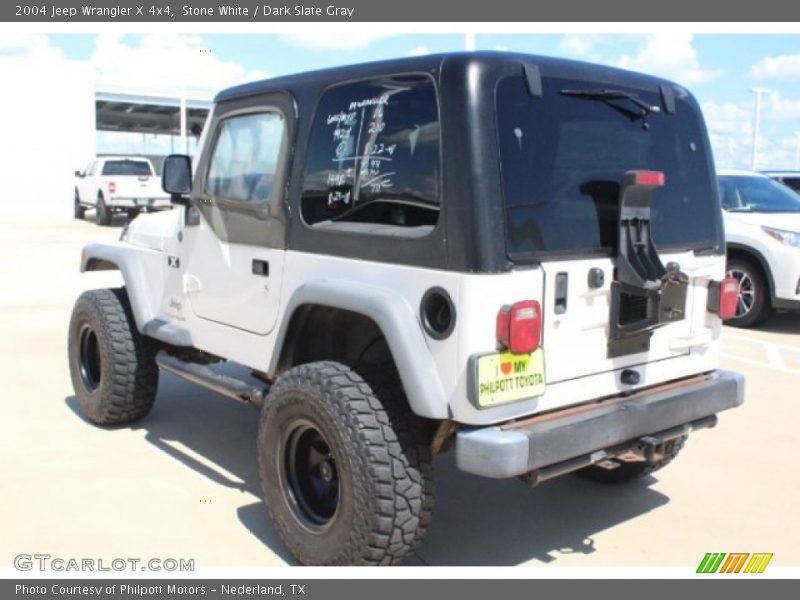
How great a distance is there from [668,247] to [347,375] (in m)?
1.55

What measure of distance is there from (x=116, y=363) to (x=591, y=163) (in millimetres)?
3135

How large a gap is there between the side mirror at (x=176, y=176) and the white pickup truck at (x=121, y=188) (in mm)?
15699

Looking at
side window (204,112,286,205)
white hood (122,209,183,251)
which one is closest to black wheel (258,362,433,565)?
side window (204,112,286,205)

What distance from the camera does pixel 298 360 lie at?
153 inches

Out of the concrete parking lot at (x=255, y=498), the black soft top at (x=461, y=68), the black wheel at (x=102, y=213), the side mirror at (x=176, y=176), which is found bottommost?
the concrete parking lot at (x=255, y=498)

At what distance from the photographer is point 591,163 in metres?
3.27

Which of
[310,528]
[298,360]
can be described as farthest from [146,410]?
[310,528]

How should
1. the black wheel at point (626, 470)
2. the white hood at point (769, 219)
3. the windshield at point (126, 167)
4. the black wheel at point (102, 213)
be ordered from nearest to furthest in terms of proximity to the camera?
the black wheel at point (626, 470)
the white hood at point (769, 219)
the black wheel at point (102, 213)
the windshield at point (126, 167)

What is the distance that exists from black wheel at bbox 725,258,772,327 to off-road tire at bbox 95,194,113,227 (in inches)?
666

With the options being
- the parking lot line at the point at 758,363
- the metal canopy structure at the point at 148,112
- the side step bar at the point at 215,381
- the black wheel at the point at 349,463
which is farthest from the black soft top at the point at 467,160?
the metal canopy structure at the point at 148,112

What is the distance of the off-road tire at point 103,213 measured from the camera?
2122cm

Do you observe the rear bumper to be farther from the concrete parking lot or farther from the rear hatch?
the concrete parking lot

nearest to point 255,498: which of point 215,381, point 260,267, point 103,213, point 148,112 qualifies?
point 215,381

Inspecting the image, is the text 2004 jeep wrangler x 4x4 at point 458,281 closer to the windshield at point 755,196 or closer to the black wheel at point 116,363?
the black wheel at point 116,363
